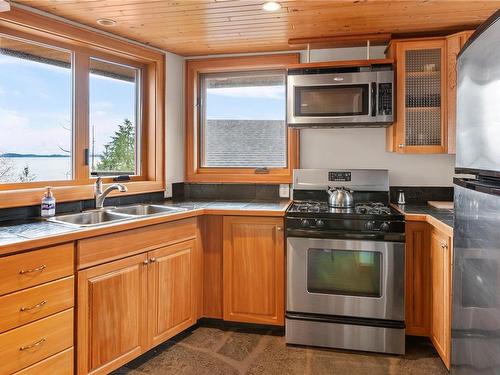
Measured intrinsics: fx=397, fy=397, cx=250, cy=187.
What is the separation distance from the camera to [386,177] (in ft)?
10.2

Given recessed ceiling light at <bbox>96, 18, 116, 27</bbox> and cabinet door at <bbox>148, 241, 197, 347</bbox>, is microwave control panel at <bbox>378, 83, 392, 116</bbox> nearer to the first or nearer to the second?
cabinet door at <bbox>148, 241, 197, 347</bbox>

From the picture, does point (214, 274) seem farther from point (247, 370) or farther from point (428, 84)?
point (428, 84)

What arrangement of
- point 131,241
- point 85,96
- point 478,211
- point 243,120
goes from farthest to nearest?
point 243,120 → point 85,96 → point 131,241 → point 478,211

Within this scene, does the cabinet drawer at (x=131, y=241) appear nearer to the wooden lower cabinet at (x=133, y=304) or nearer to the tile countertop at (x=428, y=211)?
the wooden lower cabinet at (x=133, y=304)

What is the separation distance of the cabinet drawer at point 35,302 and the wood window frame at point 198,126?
70.6 inches

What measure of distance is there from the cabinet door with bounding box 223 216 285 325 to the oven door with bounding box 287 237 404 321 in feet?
0.41

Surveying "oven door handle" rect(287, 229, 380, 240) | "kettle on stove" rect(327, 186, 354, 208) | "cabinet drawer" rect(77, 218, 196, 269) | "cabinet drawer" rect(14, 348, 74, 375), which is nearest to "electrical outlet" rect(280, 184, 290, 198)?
"kettle on stove" rect(327, 186, 354, 208)

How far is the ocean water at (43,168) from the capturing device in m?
2.38

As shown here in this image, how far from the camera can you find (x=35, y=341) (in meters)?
1.72

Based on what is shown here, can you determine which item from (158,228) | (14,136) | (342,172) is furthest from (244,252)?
(14,136)

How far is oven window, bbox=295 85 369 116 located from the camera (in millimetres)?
2854

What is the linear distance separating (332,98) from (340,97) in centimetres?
6

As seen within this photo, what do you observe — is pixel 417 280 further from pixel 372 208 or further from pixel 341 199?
pixel 341 199

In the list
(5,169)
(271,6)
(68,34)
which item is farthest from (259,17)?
(5,169)
